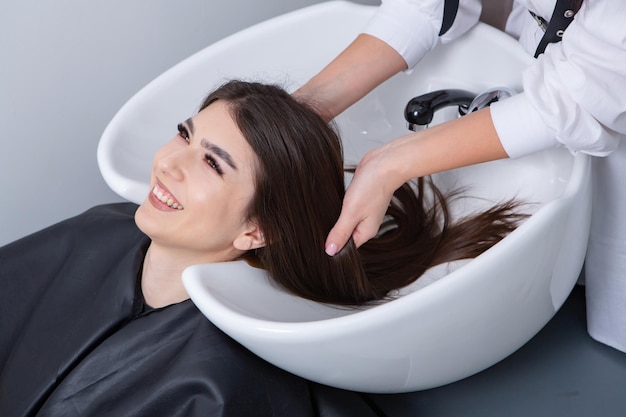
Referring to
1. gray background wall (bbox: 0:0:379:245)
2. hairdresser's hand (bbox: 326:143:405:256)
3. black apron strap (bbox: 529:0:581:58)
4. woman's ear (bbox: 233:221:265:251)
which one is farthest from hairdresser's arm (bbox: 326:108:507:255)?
gray background wall (bbox: 0:0:379:245)

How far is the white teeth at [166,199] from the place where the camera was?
1442 mm

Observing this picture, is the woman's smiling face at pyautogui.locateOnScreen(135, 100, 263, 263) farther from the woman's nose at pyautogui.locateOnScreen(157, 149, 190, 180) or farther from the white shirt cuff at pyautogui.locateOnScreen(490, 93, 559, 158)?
the white shirt cuff at pyautogui.locateOnScreen(490, 93, 559, 158)

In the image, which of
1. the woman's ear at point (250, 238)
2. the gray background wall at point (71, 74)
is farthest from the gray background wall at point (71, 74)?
the woman's ear at point (250, 238)

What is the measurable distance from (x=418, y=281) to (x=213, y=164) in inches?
18.9

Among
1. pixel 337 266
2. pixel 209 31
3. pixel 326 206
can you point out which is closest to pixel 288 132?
pixel 326 206

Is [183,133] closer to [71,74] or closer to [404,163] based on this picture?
[404,163]

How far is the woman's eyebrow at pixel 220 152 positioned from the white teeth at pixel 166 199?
0.36 ft

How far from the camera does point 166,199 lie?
145 cm

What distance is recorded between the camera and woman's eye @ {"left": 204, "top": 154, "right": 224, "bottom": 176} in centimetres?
143

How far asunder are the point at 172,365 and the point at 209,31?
1.03 meters

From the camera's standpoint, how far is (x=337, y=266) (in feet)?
4.99

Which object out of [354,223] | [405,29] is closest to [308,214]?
[354,223]

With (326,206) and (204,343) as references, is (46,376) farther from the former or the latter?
(326,206)

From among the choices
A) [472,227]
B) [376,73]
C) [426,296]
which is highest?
[376,73]
